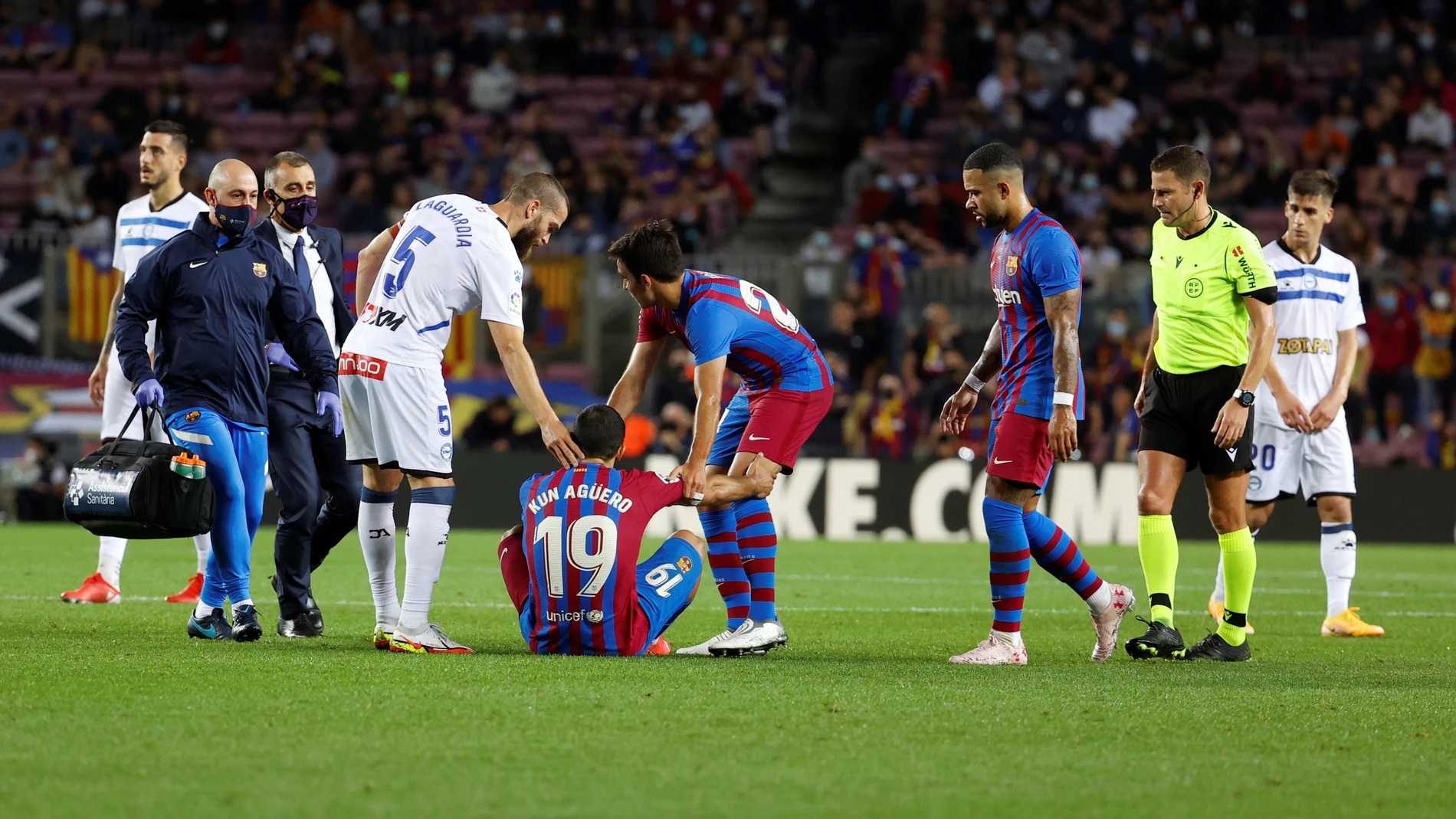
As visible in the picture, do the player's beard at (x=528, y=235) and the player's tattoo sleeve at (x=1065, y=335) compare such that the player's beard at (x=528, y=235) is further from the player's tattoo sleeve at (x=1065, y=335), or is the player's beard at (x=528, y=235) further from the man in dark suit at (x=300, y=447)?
the player's tattoo sleeve at (x=1065, y=335)

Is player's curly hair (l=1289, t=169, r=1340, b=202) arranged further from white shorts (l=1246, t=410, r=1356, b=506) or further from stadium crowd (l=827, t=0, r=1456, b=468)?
stadium crowd (l=827, t=0, r=1456, b=468)

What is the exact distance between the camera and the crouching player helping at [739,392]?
6.95 metres

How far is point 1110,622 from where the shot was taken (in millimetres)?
7281

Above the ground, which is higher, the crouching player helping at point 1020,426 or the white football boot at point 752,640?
the crouching player helping at point 1020,426

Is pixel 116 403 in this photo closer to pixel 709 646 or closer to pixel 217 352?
pixel 217 352

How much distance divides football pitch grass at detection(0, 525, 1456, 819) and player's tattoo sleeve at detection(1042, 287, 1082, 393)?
1.19m

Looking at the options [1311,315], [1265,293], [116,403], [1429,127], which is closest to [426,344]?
[116,403]

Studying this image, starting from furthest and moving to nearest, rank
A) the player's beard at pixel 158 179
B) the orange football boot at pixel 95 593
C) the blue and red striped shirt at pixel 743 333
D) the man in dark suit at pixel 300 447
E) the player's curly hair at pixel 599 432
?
the orange football boot at pixel 95 593 < the player's beard at pixel 158 179 < the man in dark suit at pixel 300 447 < the blue and red striped shirt at pixel 743 333 < the player's curly hair at pixel 599 432

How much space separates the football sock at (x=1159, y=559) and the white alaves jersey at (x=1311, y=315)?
7.71 ft

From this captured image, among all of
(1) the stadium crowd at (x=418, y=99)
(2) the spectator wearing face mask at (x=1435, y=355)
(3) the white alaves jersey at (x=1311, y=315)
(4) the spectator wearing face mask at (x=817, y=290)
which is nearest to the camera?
(3) the white alaves jersey at (x=1311, y=315)

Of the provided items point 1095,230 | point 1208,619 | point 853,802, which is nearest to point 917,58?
point 1095,230

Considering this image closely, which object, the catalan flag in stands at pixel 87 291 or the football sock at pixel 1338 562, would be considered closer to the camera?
the football sock at pixel 1338 562

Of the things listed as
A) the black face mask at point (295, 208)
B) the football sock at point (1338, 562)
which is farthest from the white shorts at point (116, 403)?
the football sock at point (1338, 562)

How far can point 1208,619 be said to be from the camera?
9758mm
